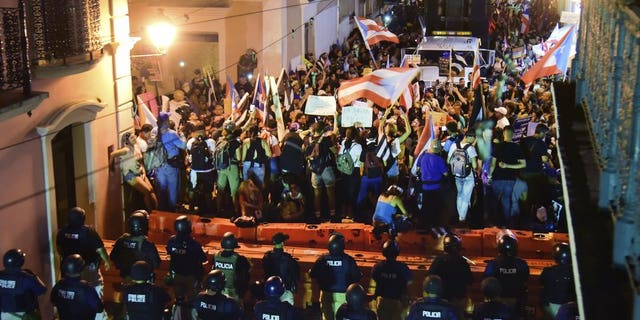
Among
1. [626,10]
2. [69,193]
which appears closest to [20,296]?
[69,193]

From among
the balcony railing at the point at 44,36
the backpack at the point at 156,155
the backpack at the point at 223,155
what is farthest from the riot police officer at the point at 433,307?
the backpack at the point at 156,155

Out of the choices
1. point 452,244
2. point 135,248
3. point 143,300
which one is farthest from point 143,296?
point 452,244

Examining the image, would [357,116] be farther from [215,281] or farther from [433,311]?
[433,311]

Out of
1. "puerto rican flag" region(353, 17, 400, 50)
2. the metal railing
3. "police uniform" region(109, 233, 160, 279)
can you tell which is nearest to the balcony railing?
"police uniform" region(109, 233, 160, 279)

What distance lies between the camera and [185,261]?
10.6 meters

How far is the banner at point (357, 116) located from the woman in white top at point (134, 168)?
358 cm

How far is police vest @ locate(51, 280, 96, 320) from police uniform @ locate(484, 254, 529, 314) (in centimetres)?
444

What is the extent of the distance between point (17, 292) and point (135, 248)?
5.36 ft

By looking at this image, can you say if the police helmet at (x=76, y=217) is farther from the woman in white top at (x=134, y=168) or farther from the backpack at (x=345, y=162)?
the backpack at (x=345, y=162)

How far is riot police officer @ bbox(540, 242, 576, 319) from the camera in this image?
9.41 m

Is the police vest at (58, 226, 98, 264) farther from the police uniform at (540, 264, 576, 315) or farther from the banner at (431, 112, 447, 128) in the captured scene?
the banner at (431, 112, 447, 128)

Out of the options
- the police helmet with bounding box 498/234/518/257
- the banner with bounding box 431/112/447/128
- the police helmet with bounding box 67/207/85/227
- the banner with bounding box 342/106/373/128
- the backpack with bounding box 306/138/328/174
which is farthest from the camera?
the banner with bounding box 431/112/447/128

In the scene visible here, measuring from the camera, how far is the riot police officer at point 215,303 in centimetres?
873

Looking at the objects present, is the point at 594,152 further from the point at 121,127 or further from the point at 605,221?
the point at 121,127
